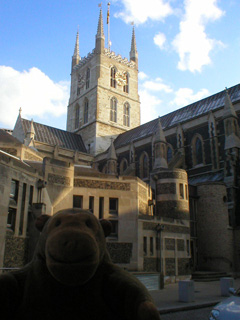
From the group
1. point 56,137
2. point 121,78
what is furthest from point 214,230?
point 121,78

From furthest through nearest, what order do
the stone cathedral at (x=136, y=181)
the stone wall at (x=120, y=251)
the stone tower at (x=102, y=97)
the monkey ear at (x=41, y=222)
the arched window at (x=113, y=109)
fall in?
the arched window at (x=113, y=109), the stone tower at (x=102, y=97), the stone wall at (x=120, y=251), the stone cathedral at (x=136, y=181), the monkey ear at (x=41, y=222)

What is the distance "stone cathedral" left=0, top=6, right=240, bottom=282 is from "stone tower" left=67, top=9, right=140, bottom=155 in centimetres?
20

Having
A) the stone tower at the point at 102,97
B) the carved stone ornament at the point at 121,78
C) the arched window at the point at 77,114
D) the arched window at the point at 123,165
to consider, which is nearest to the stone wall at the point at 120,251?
the arched window at the point at 123,165

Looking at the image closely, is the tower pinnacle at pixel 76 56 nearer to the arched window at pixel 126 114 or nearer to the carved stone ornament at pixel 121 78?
the carved stone ornament at pixel 121 78

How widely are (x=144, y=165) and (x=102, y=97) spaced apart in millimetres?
16819

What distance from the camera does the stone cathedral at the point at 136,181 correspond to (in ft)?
44.2

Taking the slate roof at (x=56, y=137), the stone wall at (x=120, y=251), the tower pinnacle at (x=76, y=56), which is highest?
the tower pinnacle at (x=76, y=56)

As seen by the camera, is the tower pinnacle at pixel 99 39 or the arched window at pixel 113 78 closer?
the tower pinnacle at pixel 99 39

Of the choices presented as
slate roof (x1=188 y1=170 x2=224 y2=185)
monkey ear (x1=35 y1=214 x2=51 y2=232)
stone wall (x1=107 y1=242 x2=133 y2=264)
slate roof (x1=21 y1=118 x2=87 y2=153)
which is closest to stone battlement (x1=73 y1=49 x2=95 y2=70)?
slate roof (x1=21 y1=118 x2=87 y2=153)

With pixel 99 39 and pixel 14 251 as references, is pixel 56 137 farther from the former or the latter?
pixel 14 251

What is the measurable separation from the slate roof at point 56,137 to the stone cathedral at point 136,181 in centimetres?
21

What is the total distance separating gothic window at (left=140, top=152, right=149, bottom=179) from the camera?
122ft

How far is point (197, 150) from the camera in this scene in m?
32.7

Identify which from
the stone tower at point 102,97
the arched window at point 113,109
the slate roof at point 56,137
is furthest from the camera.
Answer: the arched window at point 113,109
